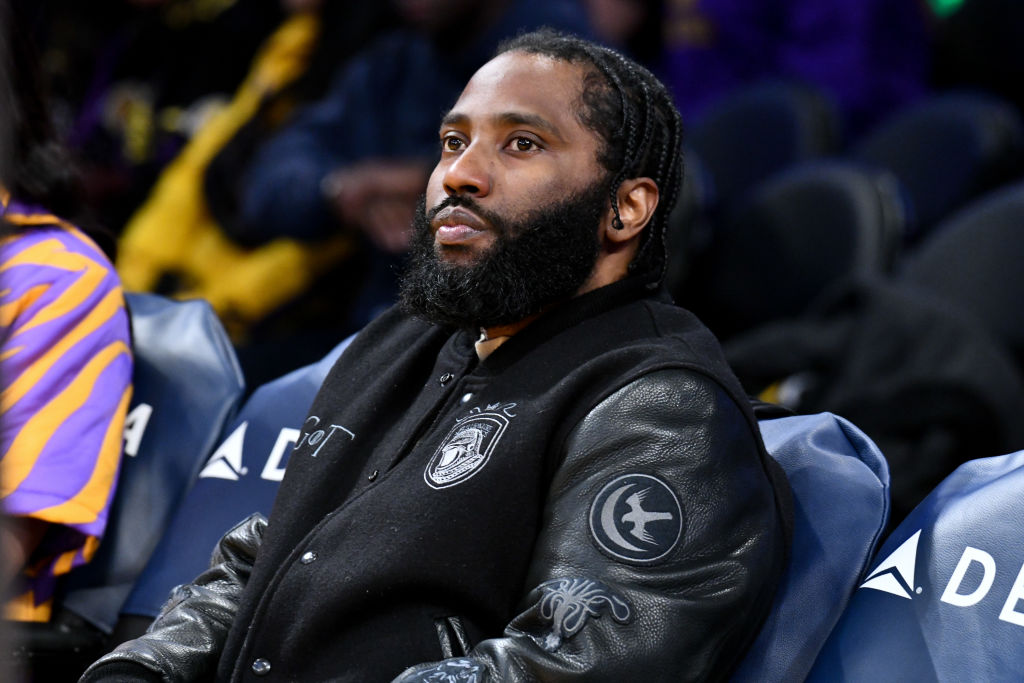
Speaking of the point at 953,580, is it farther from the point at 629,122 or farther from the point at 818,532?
the point at 629,122

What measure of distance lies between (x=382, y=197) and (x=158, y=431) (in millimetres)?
1497

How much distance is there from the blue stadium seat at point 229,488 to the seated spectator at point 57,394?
0.37ft

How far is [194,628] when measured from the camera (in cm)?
164

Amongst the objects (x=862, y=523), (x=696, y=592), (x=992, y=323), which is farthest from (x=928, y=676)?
(x=992, y=323)

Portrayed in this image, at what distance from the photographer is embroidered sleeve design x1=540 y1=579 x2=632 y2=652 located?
1297 mm

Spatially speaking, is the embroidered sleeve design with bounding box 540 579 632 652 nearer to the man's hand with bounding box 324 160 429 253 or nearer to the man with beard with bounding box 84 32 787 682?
the man with beard with bounding box 84 32 787 682

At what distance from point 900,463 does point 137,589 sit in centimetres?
149

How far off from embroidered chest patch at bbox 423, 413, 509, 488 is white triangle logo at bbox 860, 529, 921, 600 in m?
0.47

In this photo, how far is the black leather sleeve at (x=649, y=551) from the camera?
1.30m

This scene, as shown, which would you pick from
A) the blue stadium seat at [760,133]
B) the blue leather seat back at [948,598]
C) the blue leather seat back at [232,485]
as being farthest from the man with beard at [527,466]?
the blue stadium seat at [760,133]

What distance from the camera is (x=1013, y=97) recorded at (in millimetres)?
4039

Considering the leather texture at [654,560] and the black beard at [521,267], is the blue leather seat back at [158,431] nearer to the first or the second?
the black beard at [521,267]

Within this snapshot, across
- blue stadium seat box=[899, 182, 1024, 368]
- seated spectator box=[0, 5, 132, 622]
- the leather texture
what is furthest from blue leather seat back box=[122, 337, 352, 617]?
blue stadium seat box=[899, 182, 1024, 368]

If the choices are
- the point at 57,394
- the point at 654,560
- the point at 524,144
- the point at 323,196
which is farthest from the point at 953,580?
the point at 323,196
